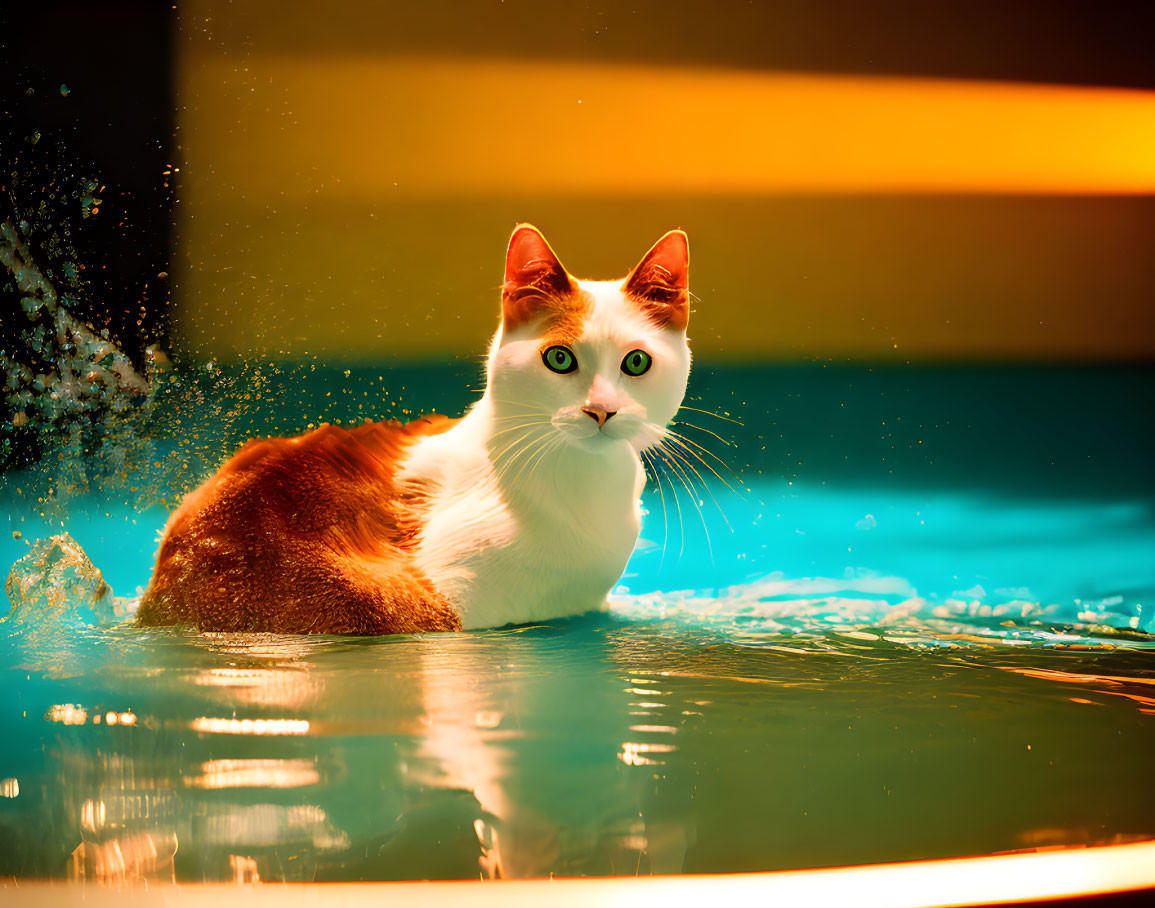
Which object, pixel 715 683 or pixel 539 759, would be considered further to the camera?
pixel 715 683

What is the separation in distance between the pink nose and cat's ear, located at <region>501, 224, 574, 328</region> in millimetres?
169

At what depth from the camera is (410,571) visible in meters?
1.29

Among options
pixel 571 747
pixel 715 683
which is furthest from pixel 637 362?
pixel 571 747

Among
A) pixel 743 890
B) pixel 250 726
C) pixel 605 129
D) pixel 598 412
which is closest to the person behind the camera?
pixel 743 890

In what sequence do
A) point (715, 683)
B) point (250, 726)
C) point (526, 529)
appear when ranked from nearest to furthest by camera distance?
point (250, 726) < point (715, 683) < point (526, 529)

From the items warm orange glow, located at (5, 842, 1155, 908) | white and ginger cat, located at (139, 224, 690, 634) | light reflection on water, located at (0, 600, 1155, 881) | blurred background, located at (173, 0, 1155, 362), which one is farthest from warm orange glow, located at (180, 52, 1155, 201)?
warm orange glow, located at (5, 842, 1155, 908)

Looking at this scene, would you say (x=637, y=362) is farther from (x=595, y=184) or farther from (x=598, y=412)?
(x=595, y=184)

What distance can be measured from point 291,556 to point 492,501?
29cm

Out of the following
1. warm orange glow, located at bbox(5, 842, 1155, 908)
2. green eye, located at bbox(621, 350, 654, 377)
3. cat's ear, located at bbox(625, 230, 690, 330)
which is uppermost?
cat's ear, located at bbox(625, 230, 690, 330)

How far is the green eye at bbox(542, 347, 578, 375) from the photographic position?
1.27 meters

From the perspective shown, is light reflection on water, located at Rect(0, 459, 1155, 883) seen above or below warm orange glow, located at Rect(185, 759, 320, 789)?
below

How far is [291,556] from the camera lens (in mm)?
1233

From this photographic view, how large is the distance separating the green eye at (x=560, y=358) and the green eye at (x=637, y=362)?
7cm

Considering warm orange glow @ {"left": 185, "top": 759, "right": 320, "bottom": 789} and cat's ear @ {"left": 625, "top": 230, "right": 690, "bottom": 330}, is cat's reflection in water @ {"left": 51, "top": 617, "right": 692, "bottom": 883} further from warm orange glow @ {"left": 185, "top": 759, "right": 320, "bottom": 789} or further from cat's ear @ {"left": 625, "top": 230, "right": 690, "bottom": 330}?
cat's ear @ {"left": 625, "top": 230, "right": 690, "bottom": 330}
